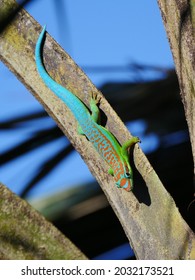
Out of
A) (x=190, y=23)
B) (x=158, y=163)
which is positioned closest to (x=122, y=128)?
(x=190, y=23)

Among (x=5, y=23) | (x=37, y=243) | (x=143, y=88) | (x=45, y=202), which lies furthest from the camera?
(x=143, y=88)

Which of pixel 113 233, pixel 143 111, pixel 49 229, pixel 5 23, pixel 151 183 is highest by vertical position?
pixel 5 23

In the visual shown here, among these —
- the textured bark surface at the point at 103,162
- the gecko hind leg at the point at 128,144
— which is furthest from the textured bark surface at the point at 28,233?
the gecko hind leg at the point at 128,144

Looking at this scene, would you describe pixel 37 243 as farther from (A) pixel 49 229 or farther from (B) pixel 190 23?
(B) pixel 190 23

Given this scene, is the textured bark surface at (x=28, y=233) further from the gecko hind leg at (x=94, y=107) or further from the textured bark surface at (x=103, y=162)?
the gecko hind leg at (x=94, y=107)

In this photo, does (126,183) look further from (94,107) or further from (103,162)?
(94,107)

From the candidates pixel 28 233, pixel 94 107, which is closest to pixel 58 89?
pixel 94 107
